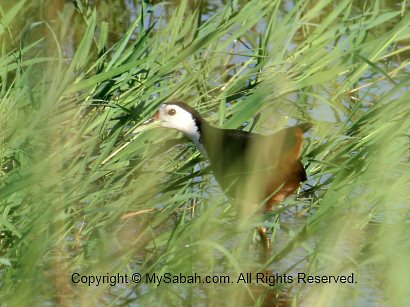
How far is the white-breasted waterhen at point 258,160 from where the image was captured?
14.8 feet

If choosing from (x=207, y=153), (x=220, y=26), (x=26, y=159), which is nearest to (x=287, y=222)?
(x=207, y=153)

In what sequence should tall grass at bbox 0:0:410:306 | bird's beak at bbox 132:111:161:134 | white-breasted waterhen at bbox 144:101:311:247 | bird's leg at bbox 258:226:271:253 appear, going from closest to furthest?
tall grass at bbox 0:0:410:306
white-breasted waterhen at bbox 144:101:311:247
bird's leg at bbox 258:226:271:253
bird's beak at bbox 132:111:161:134

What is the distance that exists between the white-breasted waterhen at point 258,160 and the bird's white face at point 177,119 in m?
0.02

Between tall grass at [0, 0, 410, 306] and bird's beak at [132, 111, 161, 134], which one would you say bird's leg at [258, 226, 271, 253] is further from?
bird's beak at [132, 111, 161, 134]

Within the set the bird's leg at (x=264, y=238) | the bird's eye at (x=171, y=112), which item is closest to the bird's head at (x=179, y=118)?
the bird's eye at (x=171, y=112)

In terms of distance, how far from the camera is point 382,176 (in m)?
4.09

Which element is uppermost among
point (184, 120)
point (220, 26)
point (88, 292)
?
point (220, 26)

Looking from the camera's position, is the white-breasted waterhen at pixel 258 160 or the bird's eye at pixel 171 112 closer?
the white-breasted waterhen at pixel 258 160

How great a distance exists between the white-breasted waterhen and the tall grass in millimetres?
91

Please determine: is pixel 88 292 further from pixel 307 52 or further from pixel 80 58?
pixel 307 52

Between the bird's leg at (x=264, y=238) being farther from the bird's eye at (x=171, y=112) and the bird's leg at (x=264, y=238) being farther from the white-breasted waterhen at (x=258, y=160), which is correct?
the bird's eye at (x=171, y=112)

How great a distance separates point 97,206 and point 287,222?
1219mm

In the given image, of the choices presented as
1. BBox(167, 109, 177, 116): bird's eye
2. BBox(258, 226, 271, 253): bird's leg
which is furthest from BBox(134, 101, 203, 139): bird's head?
BBox(258, 226, 271, 253): bird's leg

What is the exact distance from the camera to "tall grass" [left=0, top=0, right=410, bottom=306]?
3678mm
